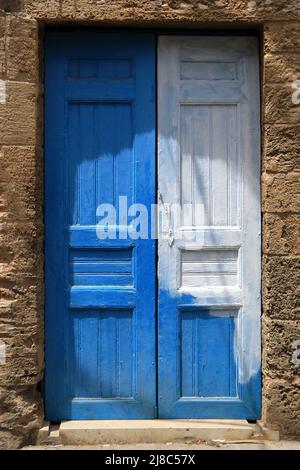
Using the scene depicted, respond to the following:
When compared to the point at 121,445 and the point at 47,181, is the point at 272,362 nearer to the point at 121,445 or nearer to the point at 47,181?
the point at 121,445

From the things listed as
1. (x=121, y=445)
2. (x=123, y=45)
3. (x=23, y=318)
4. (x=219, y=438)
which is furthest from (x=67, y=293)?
(x=123, y=45)

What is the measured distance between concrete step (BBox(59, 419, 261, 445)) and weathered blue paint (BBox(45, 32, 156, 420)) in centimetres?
13

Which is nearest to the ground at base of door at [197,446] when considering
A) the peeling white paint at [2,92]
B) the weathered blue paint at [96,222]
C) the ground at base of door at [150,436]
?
the ground at base of door at [150,436]

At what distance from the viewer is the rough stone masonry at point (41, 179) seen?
13.2 feet

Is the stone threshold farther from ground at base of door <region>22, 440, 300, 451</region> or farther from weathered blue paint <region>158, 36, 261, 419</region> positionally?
weathered blue paint <region>158, 36, 261, 419</region>

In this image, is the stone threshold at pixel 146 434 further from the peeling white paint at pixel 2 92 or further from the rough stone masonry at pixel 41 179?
the peeling white paint at pixel 2 92

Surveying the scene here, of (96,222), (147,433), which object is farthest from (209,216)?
(147,433)

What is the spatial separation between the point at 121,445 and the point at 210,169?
1.78 meters

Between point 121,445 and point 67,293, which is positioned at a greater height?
point 67,293

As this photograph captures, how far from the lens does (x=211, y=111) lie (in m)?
4.24

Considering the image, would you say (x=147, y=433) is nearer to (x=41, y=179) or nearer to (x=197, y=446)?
(x=197, y=446)

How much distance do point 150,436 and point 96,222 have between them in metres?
1.35

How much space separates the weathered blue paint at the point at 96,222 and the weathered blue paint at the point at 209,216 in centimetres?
10

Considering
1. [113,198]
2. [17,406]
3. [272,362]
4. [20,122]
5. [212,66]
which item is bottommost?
[17,406]
